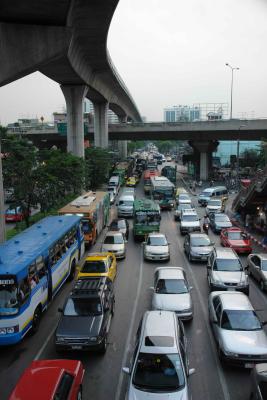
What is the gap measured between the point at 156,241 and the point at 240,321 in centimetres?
1134

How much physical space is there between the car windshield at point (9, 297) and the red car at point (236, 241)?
1500cm

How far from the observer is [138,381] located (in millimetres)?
9094

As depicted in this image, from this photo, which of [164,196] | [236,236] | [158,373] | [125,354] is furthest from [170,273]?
[164,196]

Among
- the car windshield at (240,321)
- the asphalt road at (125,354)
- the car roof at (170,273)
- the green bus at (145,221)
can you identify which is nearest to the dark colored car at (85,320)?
the asphalt road at (125,354)

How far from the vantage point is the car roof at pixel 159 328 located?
991cm

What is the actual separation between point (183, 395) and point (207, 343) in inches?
173

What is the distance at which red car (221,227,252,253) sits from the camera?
24.0 meters

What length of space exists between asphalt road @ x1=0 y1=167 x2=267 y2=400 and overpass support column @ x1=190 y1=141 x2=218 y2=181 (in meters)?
52.4

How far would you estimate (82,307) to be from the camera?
12.9m

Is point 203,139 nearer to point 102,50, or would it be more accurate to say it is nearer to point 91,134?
point 91,134

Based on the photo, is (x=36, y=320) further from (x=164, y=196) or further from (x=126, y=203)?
(x=164, y=196)

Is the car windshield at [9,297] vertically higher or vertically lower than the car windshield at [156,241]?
higher

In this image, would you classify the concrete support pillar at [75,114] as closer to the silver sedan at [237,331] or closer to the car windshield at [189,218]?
the car windshield at [189,218]

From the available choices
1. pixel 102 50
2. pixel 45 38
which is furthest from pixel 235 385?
pixel 102 50
